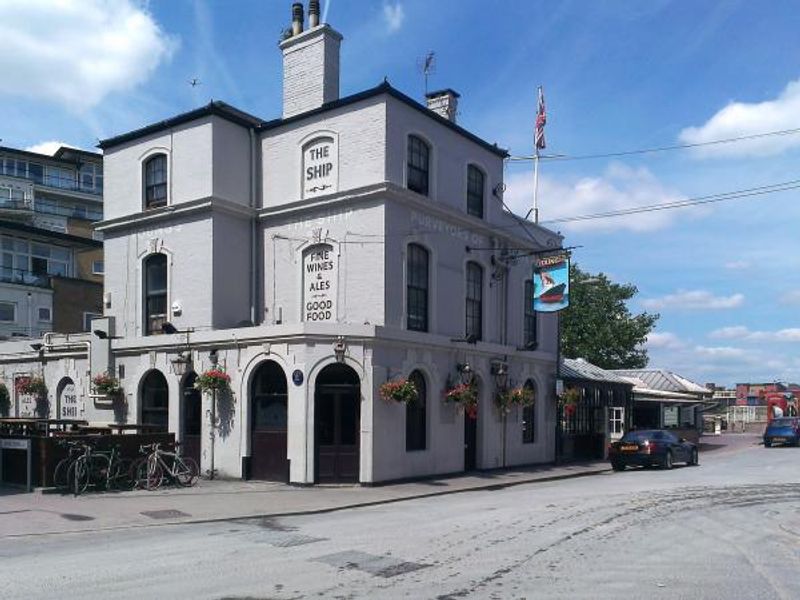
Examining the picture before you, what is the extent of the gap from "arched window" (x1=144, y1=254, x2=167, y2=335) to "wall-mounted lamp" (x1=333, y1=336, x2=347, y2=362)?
22.1 feet

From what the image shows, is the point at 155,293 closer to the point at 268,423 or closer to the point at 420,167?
the point at 268,423

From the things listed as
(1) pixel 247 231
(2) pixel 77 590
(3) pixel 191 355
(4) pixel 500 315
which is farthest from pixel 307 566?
(4) pixel 500 315

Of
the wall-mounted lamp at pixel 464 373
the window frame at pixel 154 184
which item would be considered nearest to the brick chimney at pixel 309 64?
the window frame at pixel 154 184

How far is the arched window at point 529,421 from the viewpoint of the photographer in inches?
1044

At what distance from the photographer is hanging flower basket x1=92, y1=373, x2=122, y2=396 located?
75.3ft

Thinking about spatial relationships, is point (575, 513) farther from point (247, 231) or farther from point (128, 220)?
point (128, 220)

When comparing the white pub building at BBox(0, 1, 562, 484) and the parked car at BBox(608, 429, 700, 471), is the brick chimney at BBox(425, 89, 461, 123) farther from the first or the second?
the parked car at BBox(608, 429, 700, 471)

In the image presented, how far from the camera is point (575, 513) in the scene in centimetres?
1420

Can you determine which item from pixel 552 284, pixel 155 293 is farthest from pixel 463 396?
pixel 155 293

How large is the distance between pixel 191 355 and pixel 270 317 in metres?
2.57

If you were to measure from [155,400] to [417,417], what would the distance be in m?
7.48

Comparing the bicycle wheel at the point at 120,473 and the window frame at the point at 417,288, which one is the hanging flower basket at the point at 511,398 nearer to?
the window frame at the point at 417,288

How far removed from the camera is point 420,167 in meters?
22.3

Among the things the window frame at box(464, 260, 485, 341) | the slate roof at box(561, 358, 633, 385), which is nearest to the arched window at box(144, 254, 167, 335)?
the window frame at box(464, 260, 485, 341)
